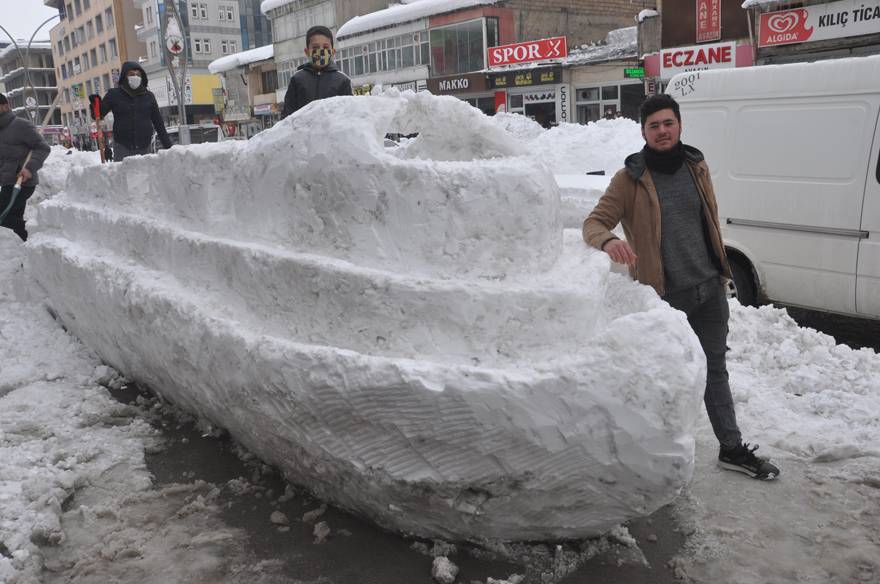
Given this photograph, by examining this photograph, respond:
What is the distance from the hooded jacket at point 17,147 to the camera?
22.7ft

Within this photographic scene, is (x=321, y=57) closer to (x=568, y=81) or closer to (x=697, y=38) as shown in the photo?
(x=697, y=38)

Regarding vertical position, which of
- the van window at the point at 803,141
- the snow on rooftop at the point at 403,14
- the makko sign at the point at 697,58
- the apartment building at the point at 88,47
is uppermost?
the apartment building at the point at 88,47

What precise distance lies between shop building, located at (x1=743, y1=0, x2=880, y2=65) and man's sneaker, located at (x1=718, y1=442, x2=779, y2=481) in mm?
14296

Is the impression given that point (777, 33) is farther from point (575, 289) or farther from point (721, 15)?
point (575, 289)

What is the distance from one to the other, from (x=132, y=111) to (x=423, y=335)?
17.6 feet

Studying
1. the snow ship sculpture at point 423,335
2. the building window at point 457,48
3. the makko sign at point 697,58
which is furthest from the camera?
the building window at point 457,48

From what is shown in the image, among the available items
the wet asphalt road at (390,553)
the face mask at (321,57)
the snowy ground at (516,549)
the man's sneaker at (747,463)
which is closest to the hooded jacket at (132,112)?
the face mask at (321,57)

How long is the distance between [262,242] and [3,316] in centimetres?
349

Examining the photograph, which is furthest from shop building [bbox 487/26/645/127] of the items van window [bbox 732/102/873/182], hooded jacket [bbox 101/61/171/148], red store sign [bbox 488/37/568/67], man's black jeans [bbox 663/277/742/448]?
man's black jeans [bbox 663/277/742/448]

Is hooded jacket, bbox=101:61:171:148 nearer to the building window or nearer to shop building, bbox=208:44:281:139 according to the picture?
the building window

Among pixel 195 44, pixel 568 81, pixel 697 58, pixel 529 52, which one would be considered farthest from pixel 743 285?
pixel 195 44

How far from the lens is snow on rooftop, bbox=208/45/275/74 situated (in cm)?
4553

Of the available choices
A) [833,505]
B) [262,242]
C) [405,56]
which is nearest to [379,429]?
[262,242]

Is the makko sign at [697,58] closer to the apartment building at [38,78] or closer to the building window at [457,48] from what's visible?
the building window at [457,48]
